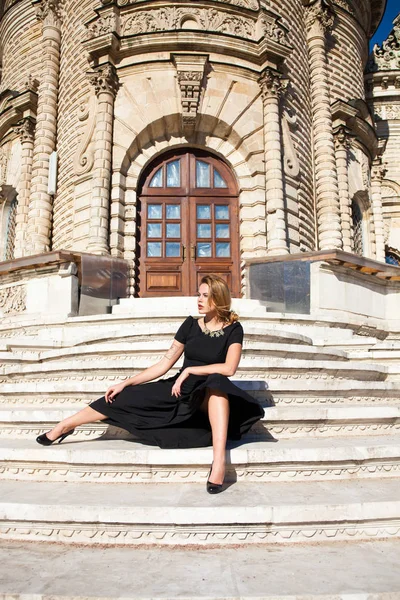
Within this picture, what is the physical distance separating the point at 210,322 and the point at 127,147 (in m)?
9.62

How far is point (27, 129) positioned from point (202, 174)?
20.5 feet

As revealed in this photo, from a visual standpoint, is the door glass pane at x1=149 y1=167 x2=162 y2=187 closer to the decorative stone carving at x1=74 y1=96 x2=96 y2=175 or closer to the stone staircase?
the decorative stone carving at x1=74 y1=96 x2=96 y2=175

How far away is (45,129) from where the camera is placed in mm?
14508

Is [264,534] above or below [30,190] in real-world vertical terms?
below

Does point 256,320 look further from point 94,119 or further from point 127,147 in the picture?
point 94,119

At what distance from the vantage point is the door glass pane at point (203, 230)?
12695 millimetres

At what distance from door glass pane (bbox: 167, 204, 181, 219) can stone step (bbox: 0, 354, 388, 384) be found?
723 cm

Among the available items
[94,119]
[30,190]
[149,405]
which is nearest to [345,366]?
[149,405]

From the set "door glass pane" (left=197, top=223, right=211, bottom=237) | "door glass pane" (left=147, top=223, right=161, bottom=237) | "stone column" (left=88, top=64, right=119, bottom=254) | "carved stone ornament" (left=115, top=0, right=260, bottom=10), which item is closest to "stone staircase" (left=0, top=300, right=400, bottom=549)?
"stone column" (left=88, top=64, right=119, bottom=254)

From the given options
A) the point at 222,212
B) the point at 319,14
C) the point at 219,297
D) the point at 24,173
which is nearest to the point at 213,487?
the point at 219,297

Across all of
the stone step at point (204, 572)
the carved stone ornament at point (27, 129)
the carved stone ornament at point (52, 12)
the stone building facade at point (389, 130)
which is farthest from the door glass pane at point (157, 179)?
the stone building facade at point (389, 130)

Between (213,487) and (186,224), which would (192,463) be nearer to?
(213,487)

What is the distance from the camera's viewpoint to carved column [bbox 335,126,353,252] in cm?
1445

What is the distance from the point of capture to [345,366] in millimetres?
5594
